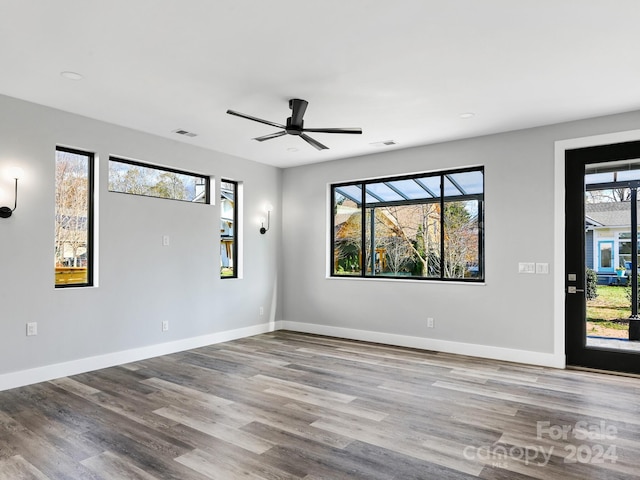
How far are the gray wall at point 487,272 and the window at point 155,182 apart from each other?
70.1 inches

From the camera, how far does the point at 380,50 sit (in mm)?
3074

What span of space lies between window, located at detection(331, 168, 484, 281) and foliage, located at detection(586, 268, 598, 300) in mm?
1117

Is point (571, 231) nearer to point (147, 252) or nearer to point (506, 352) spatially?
point (506, 352)

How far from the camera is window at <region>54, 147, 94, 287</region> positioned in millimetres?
4469

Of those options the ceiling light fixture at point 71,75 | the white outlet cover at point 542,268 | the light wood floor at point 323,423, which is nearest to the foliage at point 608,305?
the white outlet cover at point 542,268

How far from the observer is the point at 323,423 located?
10.4ft

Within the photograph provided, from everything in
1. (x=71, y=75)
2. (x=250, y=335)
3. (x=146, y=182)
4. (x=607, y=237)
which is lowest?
(x=250, y=335)

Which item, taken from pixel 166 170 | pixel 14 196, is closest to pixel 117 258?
pixel 14 196

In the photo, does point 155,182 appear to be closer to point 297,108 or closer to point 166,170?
point 166,170

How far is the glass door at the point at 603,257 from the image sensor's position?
172 inches

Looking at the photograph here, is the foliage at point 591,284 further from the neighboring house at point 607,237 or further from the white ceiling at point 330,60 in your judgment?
the white ceiling at point 330,60

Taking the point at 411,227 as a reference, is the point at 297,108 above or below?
above

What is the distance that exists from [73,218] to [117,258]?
0.61 m

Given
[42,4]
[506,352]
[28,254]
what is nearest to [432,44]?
[42,4]
